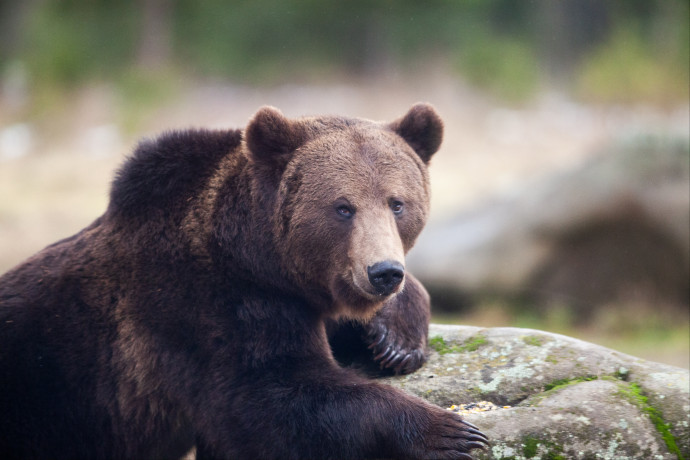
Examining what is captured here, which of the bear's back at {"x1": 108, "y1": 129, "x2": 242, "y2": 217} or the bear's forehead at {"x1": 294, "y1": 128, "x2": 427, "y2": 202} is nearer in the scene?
the bear's forehead at {"x1": 294, "y1": 128, "x2": 427, "y2": 202}

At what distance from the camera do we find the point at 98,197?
2144 cm

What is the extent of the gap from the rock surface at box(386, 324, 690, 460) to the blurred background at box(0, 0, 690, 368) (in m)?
5.34

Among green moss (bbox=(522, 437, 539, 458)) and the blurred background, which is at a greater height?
the blurred background

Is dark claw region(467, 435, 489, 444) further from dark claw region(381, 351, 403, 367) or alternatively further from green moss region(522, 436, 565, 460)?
dark claw region(381, 351, 403, 367)

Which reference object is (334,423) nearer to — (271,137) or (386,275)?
(386,275)

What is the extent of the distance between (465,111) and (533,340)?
25.4m

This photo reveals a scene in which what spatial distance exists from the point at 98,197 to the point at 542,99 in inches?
671

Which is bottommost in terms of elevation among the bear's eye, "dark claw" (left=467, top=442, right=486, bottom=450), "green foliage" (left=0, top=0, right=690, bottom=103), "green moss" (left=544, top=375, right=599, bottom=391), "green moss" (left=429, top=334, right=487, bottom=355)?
"dark claw" (left=467, top=442, right=486, bottom=450)

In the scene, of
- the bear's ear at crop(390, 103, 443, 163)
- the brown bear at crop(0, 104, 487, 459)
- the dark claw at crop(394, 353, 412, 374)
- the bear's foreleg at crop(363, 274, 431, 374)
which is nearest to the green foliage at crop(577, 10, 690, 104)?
the bear's ear at crop(390, 103, 443, 163)

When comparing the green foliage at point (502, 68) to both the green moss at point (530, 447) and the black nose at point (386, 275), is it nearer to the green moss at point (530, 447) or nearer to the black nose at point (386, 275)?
the black nose at point (386, 275)

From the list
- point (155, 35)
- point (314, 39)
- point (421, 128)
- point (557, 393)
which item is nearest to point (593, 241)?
point (421, 128)

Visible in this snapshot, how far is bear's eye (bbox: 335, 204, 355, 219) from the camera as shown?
16.3 ft

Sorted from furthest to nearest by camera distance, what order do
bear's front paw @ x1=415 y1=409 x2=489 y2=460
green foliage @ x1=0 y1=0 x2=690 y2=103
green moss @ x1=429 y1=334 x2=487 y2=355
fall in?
green foliage @ x1=0 y1=0 x2=690 y2=103, green moss @ x1=429 y1=334 x2=487 y2=355, bear's front paw @ x1=415 y1=409 x2=489 y2=460

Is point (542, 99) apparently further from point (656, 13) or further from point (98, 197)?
point (98, 197)
